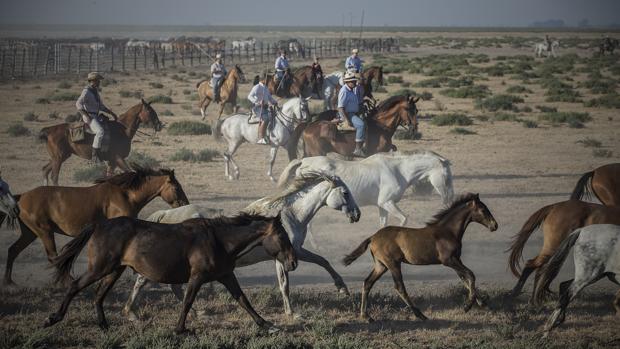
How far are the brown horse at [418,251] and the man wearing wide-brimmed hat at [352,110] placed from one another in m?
6.32

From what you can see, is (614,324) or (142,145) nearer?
(614,324)

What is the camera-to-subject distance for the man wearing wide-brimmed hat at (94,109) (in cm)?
1284

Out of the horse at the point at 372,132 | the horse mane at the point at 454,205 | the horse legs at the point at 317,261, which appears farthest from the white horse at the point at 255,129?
the horse mane at the point at 454,205

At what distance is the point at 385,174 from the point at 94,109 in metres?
5.76

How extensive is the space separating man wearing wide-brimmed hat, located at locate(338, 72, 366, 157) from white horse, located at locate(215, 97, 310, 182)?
2.08 meters

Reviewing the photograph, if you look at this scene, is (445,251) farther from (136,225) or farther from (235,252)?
(136,225)

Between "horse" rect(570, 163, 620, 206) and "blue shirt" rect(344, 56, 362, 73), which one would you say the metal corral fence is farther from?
"horse" rect(570, 163, 620, 206)

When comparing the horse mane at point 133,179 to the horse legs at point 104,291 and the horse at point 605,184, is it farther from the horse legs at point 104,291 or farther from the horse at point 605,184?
the horse at point 605,184

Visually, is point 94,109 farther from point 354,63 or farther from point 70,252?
point 354,63

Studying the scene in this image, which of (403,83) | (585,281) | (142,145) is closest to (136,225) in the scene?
(585,281)

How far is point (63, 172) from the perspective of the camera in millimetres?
16344

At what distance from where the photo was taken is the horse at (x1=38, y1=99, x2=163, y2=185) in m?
13.7

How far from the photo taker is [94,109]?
13.2 meters

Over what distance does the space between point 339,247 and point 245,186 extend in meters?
4.46
